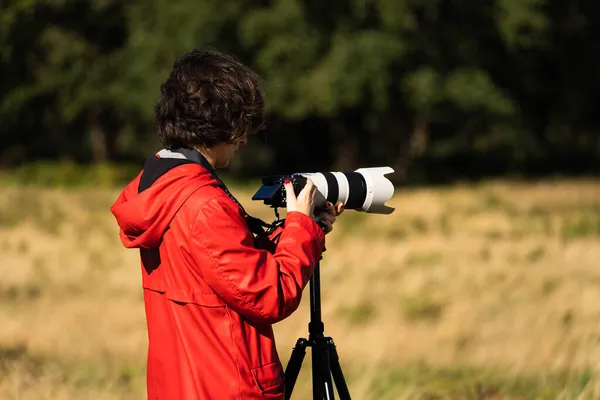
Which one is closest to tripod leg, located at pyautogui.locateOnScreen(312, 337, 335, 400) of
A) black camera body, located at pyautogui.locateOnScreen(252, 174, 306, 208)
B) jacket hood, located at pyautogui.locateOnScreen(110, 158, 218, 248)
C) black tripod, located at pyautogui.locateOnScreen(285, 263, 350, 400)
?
black tripod, located at pyautogui.locateOnScreen(285, 263, 350, 400)

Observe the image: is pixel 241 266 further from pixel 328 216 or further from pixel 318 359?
pixel 318 359

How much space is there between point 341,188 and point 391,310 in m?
4.91

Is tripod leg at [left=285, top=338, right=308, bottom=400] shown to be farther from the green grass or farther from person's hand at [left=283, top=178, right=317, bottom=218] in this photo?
the green grass

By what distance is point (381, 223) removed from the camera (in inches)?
548

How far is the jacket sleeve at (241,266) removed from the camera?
2250 mm

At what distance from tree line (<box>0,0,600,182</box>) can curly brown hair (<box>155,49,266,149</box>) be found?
1795 centimetres

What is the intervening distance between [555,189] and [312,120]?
1030 centimetres

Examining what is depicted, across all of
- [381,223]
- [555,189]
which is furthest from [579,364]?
[555,189]

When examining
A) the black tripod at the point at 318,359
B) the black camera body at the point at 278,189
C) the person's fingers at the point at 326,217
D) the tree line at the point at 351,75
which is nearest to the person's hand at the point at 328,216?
the person's fingers at the point at 326,217

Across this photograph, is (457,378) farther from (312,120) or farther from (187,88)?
(312,120)

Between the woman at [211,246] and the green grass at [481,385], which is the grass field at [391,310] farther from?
the woman at [211,246]

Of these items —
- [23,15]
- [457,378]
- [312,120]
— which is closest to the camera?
[457,378]

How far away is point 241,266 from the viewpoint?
2.25m

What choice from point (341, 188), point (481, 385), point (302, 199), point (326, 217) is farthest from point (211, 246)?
point (481, 385)
